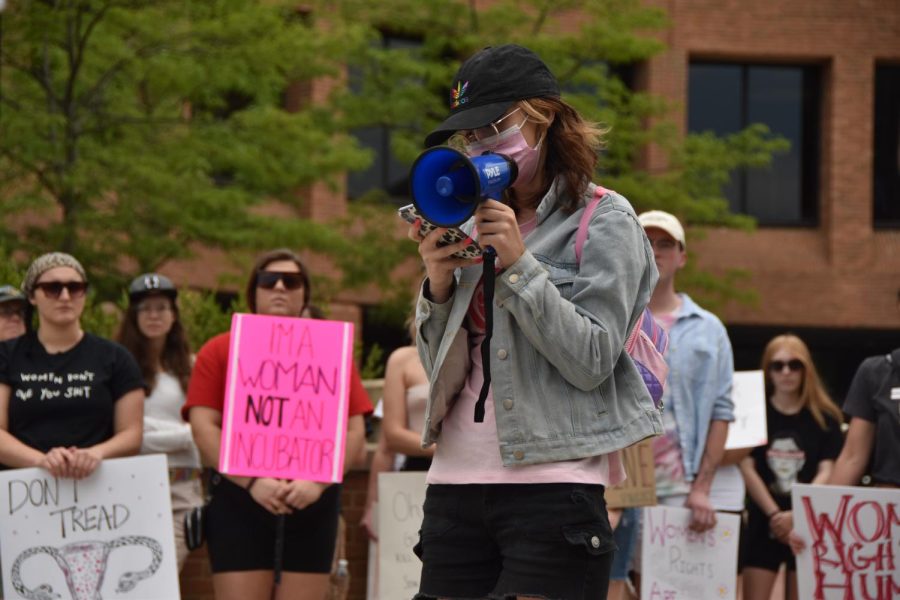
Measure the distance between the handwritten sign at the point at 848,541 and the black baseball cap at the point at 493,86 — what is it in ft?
12.4

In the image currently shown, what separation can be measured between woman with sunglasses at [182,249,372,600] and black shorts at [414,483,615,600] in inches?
115

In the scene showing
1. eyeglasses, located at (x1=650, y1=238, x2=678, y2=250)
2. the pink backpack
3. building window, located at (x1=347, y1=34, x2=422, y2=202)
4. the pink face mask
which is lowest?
the pink backpack

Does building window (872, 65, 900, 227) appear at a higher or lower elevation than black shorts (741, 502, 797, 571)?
higher

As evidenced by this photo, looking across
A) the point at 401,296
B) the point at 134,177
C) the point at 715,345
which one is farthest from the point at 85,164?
the point at 715,345

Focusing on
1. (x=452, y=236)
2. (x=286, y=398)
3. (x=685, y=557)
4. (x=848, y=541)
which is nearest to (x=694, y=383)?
(x=685, y=557)

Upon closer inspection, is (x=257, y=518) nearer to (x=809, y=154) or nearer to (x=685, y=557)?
(x=685, y=557)

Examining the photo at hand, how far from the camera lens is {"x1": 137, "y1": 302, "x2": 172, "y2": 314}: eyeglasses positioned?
7.90m

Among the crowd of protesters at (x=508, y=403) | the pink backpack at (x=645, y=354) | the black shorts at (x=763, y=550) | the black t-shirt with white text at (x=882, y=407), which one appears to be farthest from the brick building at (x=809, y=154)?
the pink backpack at (x=645, y=354)

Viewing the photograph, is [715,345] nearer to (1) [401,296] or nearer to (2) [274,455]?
(2) [274,455]

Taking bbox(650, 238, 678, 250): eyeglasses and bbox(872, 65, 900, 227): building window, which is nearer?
bbox(650, 238, 678, 250): eyeglasses

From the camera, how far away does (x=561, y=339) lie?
3252 mm

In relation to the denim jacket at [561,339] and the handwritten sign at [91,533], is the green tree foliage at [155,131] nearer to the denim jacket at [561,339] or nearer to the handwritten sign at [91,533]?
the handwritten sign at [91,533]

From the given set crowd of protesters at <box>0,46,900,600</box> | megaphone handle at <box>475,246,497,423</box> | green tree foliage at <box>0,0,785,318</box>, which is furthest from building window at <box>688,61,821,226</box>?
megaphone handle at <box>475,246,497,423</box>

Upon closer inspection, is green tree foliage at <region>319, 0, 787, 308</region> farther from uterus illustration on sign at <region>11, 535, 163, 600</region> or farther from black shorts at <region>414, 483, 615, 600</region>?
black shorts at <region>414, 483, 615, 600</region>
